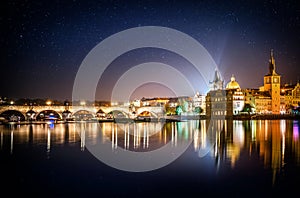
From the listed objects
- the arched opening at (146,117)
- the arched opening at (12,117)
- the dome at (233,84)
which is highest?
the dome at (233,84)

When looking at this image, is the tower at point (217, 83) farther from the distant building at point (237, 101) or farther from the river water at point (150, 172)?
the river water at point (150, 172)

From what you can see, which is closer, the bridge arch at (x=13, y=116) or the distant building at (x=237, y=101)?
the bridge arch at (x=13, y=116)

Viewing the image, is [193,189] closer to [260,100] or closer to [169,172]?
[169,172]

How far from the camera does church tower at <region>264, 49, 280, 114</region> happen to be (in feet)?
321

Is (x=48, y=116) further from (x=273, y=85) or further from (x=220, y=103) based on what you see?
(x=273, y=85)

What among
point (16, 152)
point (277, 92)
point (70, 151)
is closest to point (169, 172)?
point (70, 151)

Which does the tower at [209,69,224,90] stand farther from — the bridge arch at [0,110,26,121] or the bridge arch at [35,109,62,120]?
the bridge arch at [0,110,26,121]

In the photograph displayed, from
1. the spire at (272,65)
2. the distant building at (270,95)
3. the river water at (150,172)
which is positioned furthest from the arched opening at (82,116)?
the river water at (150,172)

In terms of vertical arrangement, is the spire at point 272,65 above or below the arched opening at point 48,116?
above

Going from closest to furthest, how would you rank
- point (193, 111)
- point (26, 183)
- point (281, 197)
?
point (281, 197) < point (26, 183) < point (193, 111)

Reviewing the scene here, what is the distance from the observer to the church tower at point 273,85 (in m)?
97.8

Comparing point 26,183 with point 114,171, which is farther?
point 114,171

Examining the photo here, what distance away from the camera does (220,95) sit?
9644 cm

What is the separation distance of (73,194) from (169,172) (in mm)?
3942
